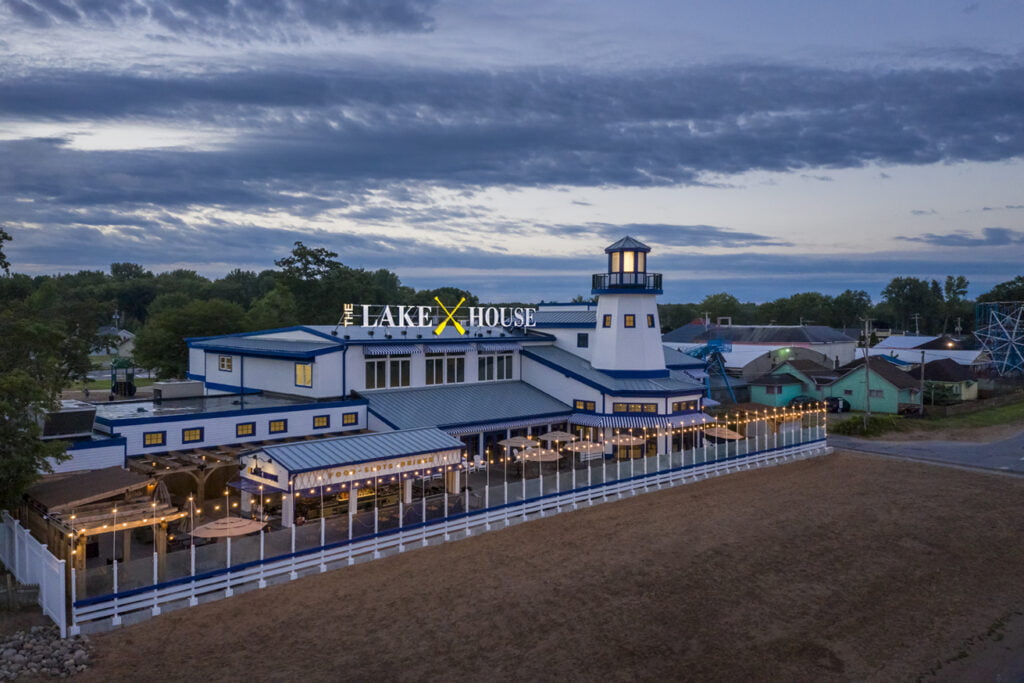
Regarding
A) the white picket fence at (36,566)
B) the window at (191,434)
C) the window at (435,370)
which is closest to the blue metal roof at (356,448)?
the window at (191,434)

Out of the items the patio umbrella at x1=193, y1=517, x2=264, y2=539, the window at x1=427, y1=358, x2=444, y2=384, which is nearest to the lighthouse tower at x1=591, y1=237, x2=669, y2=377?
the window at x1=427, y1=358, x2=444, y2=384

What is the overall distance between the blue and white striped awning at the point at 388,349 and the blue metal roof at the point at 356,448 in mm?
8106

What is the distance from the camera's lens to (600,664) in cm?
1966

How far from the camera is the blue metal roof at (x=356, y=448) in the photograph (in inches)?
1083

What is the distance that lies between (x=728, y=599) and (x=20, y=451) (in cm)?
2330

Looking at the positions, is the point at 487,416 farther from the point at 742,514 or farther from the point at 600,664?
the point at 600,664

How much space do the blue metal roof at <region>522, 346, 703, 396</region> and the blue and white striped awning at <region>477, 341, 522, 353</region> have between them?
0.80m

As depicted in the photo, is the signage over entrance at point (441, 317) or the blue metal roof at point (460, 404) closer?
the blue metal roof at point (460, 404)

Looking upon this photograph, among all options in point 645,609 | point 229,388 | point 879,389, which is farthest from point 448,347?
point 879,389

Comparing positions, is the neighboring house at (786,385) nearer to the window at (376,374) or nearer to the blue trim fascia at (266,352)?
the window at (376,374)

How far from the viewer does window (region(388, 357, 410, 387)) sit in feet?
135

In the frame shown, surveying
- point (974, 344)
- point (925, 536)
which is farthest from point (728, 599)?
point (974, 344)

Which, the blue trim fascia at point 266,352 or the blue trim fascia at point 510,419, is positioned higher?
the blue trim fascia at point 266,352

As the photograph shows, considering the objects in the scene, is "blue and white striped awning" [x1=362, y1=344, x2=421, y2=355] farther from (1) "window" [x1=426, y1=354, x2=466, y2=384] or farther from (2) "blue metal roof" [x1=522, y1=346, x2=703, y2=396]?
(2) "blue metal roof" [x1=522, y1=346, x2=703, y2=396]
